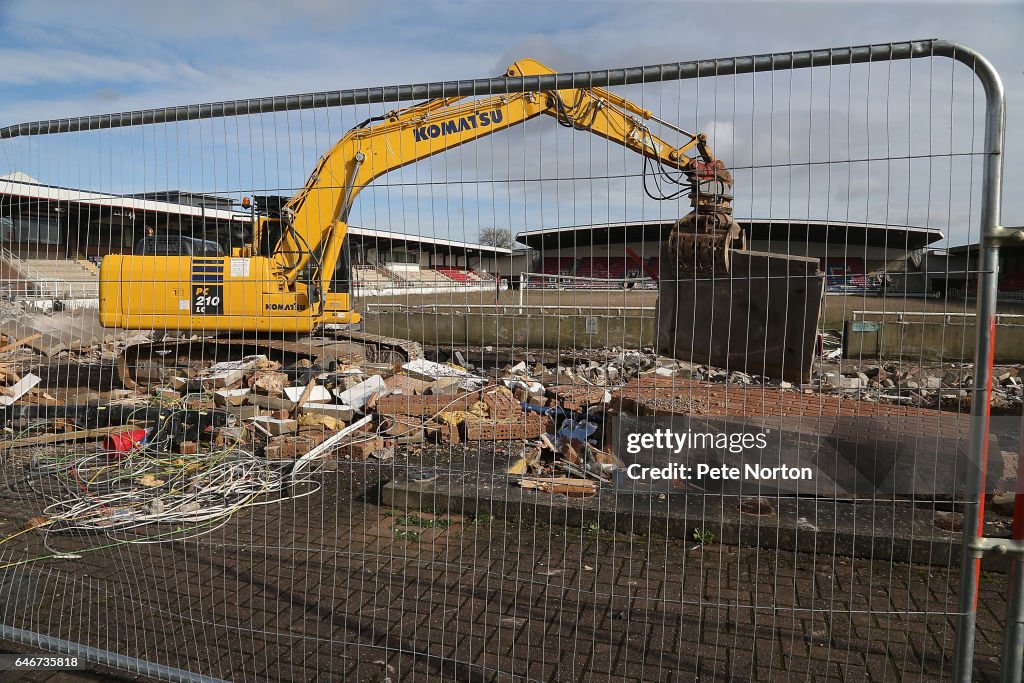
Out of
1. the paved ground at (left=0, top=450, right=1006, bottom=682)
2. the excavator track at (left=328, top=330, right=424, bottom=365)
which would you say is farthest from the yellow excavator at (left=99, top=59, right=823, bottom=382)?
the excavator track at (left=328, top=330, right=424, bottom=365)

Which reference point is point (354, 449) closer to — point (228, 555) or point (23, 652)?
point (228, 555)

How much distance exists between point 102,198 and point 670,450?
3.98 metres

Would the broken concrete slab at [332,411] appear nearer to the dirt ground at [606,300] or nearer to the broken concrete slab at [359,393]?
the broken concrete slab at [359,393]

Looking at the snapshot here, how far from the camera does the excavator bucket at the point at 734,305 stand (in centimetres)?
327

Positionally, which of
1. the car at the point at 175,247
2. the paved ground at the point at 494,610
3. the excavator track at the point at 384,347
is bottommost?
the paved ground at the point at 494,610

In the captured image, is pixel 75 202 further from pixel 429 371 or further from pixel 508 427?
pixel 429 371

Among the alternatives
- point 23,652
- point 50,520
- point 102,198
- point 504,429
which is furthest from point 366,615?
point 504,429

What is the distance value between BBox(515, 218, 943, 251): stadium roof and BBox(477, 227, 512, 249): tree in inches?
2.5

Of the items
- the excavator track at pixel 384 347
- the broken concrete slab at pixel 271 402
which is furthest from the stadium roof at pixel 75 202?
the excavator track at pixel 384 347

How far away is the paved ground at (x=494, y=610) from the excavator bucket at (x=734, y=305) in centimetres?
101

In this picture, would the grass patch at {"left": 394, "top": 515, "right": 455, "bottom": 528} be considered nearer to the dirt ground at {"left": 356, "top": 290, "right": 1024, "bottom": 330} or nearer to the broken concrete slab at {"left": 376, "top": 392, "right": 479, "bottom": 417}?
the dirt ground at {"left": 356, "top": 290, "right": 1024, "bottom": 330}

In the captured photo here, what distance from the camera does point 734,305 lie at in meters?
3.50

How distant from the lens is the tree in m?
3.21

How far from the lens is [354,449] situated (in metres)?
7.08
